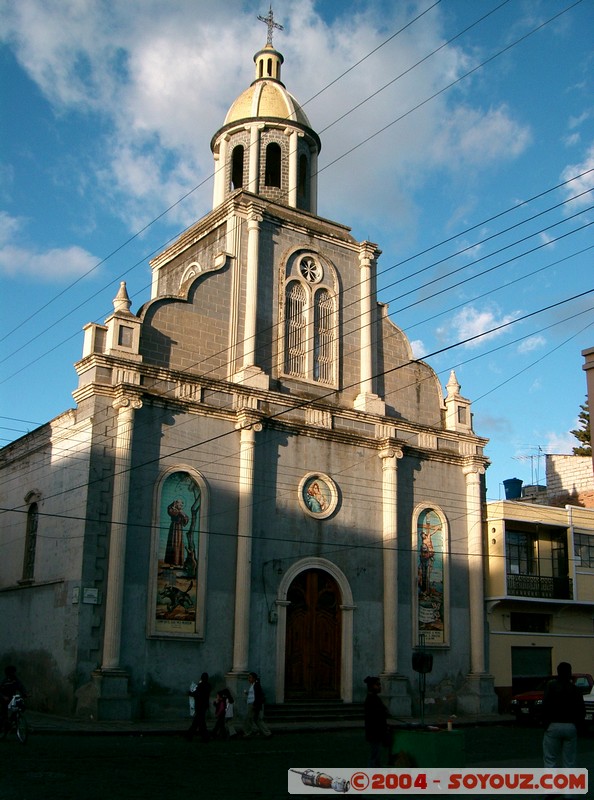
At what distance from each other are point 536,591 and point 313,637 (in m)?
9.48

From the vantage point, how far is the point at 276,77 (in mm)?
34406

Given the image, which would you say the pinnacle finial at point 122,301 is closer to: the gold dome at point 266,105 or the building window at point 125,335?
the building window at point 125,335

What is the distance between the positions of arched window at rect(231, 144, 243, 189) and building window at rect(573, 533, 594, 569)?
18.1 m

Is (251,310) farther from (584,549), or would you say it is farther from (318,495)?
(584,549)

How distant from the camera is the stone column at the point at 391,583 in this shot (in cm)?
2812

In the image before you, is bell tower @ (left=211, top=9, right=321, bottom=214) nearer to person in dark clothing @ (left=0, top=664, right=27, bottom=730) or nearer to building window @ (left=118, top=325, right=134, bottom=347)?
building window @ (left=118, top=325, right=134, bottom=347)

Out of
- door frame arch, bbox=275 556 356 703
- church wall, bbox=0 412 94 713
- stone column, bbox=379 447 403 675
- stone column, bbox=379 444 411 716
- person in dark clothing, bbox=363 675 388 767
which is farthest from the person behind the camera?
stone column, bbox=379 447 403 675

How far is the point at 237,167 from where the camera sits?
3319 centimetres

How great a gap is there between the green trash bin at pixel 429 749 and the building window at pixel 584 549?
23.4m

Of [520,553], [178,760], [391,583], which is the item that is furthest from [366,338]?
[178,760]

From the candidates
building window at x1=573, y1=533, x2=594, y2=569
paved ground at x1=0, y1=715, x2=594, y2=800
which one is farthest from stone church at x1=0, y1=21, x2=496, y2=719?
building window at x1=573, y1=533, x2=594, y2=569

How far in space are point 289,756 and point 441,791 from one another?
6.87 metres

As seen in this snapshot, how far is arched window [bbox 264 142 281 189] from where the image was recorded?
32.7 m

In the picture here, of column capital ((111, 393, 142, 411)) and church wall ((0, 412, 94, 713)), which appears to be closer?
church wall ((0, 412, 94, 713))
